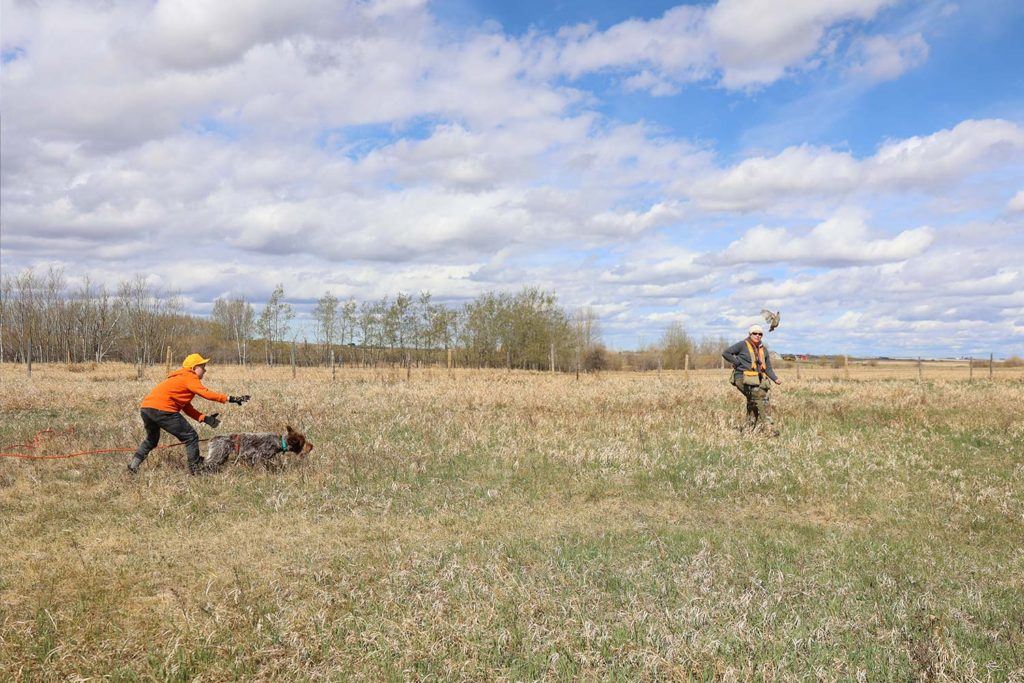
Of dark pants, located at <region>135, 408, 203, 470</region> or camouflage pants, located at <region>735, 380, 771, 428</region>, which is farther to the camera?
camouflage pants, located at <region>735, 380, 771, 428</region>

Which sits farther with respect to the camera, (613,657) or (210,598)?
(210,598)

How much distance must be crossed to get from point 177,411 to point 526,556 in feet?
20.5

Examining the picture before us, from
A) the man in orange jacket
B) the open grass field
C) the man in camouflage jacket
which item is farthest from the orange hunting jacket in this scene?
the man in camouflage jacket

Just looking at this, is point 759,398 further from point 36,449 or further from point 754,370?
point 36,449

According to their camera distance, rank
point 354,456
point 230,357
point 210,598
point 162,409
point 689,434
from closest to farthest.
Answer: point 210,598 → point 162,409 → point 354,456 → point 689,434 → point 230,357

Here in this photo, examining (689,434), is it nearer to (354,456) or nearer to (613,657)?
(354,456)

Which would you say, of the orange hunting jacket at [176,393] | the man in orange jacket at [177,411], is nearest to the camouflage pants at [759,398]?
the man in orange jacket at [177,411]

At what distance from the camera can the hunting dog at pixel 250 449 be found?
32.4 feet

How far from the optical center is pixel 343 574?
573 cm

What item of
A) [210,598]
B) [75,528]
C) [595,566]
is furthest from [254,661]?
[75,528]

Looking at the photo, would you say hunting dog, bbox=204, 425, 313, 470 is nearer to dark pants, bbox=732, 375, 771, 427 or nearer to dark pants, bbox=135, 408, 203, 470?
dark pants, bbox=135, 408, 203, 470

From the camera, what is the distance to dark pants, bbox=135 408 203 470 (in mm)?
9539

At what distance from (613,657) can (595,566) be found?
174 cm

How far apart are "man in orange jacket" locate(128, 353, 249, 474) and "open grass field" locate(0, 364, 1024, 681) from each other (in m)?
0.40
